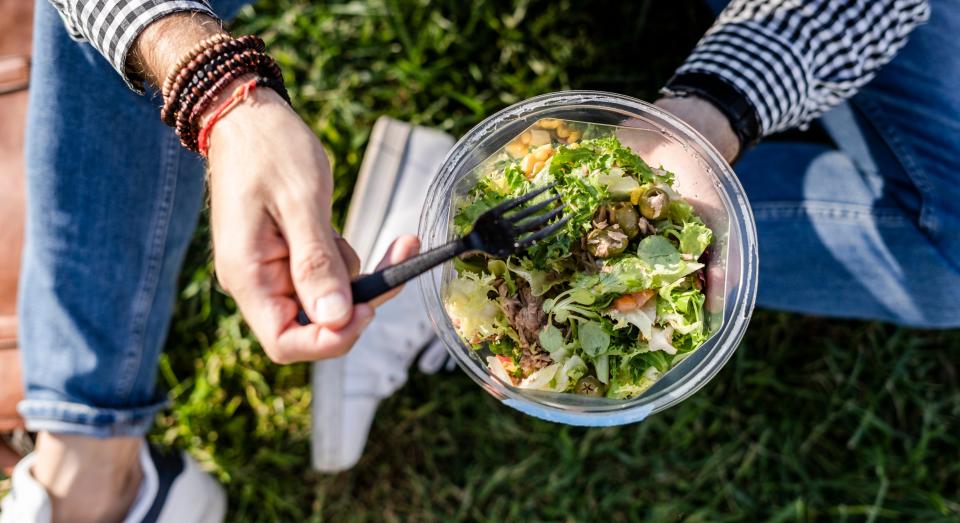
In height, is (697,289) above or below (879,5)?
below

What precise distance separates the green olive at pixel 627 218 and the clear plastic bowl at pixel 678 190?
7.5 inches

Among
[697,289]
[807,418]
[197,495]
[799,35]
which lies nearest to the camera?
[697,289]

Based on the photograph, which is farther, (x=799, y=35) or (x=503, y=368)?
(x=799, y=35)

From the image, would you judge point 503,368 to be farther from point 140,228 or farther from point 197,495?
point 197,495

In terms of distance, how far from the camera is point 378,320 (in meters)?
2.78

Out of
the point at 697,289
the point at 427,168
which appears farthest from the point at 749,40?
the point at 427,168

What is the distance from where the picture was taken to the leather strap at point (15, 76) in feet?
7.78

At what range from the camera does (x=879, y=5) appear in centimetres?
179

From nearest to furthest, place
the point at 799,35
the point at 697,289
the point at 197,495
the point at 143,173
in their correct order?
1. the point at 697,289
2. the point at 799,35
3. the point at 143,173
4. the point at 197,495

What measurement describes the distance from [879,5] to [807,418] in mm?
1649

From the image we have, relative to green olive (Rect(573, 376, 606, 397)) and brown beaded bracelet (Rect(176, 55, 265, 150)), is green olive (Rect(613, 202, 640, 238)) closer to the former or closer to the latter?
green olive (Rect(573, 376, 606, 397))

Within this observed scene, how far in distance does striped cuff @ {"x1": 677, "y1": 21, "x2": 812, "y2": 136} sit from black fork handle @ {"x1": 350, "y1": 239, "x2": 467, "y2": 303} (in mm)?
842

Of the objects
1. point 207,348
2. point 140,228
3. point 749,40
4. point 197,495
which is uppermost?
point 749,40

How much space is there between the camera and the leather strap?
237 centimetres
